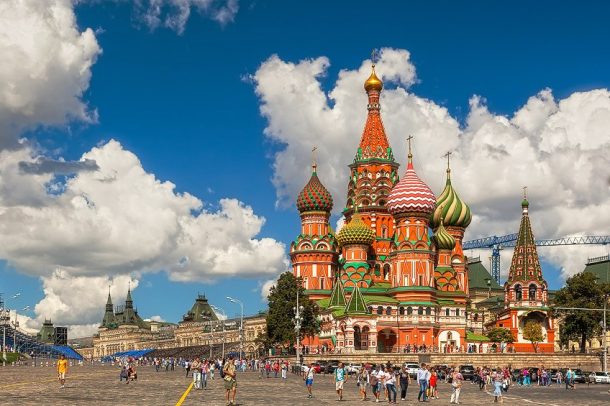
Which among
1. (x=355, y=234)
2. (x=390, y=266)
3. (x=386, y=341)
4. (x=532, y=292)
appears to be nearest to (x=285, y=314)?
(x=386, y=341)

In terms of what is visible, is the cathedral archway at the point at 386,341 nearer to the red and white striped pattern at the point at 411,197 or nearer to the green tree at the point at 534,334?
the red and white striped pattern at the point at 411,197

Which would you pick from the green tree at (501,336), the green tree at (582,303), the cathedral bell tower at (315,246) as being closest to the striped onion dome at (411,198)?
the cathedral bell tower at (315,246)

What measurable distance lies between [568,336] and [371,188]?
32.9 meters

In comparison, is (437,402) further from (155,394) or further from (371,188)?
(371,188)

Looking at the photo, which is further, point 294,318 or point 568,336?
point 568,336

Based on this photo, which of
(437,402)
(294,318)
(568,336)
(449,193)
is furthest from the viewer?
(449,193)

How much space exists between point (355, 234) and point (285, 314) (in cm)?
2241

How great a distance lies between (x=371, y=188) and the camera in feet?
391

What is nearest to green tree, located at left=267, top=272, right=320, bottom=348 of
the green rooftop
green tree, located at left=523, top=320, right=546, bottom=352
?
green tree, located at left=523, top=320, right=546, bottom=352

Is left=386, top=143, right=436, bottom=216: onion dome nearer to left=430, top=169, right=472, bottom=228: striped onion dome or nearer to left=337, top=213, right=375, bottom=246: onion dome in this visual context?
left=337, top=213, right=375, bottom=246: onion dome

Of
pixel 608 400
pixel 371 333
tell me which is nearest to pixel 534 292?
pixel 371 333

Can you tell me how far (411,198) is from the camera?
110062mm

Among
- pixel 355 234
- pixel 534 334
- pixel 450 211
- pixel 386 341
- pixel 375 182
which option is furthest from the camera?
pixel 450 211

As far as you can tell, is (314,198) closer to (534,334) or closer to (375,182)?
(375,182)
